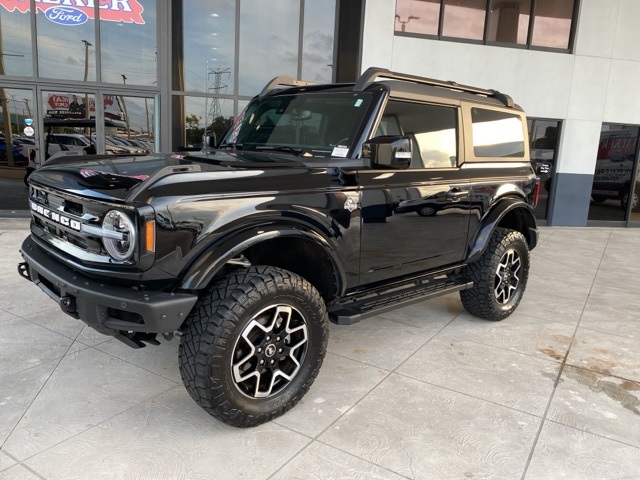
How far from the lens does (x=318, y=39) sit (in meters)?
10.4

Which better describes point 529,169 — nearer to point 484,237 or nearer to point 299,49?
point 484,237

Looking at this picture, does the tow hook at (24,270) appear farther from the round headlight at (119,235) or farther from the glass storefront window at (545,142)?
the glass storefront window at (545,142)

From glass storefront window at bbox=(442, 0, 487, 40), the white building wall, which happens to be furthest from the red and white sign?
glass storefront window at bbox=(442, 0, 487, 40)

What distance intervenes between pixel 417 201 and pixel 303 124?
1.03m

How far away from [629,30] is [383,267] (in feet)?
35.7

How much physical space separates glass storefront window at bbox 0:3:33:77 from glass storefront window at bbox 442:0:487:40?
8144 millimetres

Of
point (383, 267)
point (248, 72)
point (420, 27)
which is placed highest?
point (420, 27)

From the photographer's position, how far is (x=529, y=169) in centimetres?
498

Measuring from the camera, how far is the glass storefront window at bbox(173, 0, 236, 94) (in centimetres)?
973

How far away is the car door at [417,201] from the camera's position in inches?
133

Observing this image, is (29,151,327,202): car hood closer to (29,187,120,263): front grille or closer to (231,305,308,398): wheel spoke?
(29,187,120,263): front grille

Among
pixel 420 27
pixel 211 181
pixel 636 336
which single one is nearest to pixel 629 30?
pixel 420 27

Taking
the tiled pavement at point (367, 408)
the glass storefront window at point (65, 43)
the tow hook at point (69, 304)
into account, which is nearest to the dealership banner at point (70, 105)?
the glass storefront window at point (65, 43)

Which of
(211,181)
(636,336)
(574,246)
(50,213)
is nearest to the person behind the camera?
(211,181)
